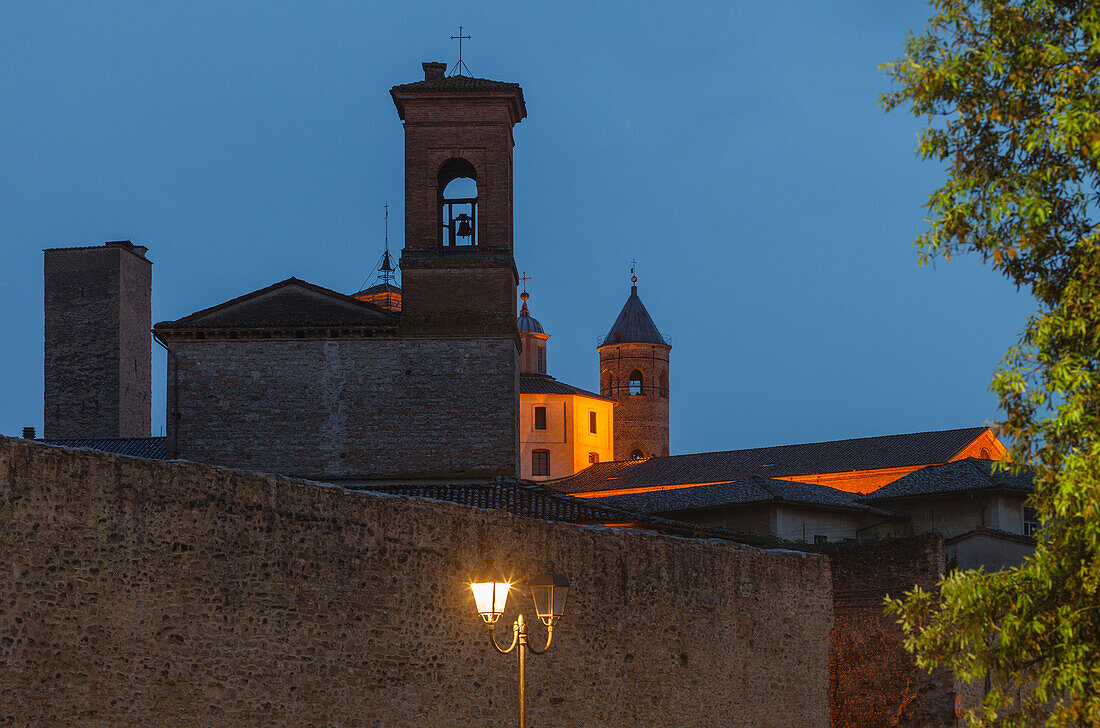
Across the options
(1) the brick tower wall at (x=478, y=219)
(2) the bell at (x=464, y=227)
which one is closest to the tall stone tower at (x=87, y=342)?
(1) the brick tower wall at (x=478, y=219)

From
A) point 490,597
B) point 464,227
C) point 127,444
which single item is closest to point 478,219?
point 464,227

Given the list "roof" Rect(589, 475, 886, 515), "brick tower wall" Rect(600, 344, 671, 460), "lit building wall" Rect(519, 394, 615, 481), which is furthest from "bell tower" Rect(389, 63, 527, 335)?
"brick tower wall" Rect(600, 344, 671, 460)

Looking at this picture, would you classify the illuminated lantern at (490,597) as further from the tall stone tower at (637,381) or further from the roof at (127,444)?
the tall stone tower at (637,381)

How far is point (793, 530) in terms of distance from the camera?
29.5 m

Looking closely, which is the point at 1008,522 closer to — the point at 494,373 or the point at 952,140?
the point at 494,373

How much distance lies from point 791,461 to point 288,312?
28512 mm

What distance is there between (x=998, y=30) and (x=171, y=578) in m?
7.85

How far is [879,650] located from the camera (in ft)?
69.3

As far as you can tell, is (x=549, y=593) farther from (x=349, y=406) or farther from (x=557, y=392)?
(x=557, y=392)

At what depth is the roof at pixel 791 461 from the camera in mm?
52062

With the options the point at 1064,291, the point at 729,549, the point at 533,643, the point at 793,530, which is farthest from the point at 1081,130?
the point at 793,530

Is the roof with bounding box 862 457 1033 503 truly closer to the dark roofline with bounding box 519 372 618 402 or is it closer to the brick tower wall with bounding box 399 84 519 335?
the brick tower wall with bounding box 399 84 519 335

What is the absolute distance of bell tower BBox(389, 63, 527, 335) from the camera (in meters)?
30.7

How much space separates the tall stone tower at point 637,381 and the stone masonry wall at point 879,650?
52.8 metres
